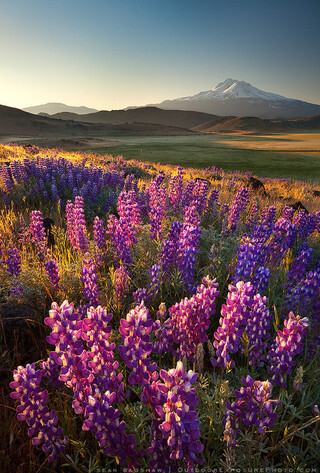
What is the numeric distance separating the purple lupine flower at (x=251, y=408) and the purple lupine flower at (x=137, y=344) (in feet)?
1.70

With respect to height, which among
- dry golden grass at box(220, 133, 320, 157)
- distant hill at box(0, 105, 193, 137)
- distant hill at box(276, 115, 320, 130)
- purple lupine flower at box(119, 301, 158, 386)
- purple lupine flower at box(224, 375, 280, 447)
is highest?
distant hill at box(276, 115, 320, 130)

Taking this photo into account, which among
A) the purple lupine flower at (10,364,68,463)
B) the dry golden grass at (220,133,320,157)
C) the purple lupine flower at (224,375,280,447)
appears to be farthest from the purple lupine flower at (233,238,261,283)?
the dry golden grass at (220,133,320,157)

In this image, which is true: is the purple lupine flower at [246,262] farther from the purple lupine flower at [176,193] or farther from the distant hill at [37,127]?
→ the distant hill at [37,127]

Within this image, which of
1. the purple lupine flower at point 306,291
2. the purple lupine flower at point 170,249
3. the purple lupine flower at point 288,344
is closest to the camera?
the purple lupine flower at point 288,344

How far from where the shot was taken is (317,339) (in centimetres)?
241

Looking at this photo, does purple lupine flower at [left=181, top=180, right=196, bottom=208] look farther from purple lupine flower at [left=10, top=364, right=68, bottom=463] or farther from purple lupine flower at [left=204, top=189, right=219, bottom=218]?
purple lupine flower at [left=10, top=364, right=68, bottom=463]

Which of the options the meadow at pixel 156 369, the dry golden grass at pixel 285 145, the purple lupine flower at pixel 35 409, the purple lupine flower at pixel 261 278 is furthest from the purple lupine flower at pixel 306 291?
the dry golden grass at pixel 285 145

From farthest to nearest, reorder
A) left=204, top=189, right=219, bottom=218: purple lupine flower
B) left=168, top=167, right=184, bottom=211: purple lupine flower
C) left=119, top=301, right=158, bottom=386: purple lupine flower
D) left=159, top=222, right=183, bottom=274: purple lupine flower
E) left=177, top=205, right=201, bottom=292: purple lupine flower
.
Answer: left=204, top=189, right=219, bottom=218: purple lupine flower, left=168, top=167, right=184, bottom=211: purple lupine flower, left=159, top=222, right=183, bottom=274: purple lupine flower, left=177, top=205, right=201, bottom=292: purple lupine flower, left=119, top=301, right=158, bottom=386: purple lupine flower

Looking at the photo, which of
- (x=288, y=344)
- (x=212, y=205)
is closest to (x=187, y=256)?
(x=288, y=344)

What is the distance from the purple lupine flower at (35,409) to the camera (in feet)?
4.65

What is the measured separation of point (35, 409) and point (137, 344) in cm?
66

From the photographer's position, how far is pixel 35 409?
4.85 feet

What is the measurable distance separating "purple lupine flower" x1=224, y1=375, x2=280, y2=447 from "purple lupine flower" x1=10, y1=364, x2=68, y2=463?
955 millimetres

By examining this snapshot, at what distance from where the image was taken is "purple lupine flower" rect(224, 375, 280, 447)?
4.82 ft
